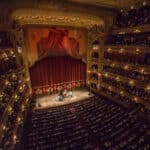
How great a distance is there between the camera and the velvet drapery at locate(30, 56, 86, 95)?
60.3ft

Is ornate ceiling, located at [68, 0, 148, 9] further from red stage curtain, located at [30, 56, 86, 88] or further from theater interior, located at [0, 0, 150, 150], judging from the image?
red stage curtain, located at [30, 56, 86, 88]

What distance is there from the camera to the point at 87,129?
11.6 m

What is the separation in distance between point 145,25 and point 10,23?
11703 millimetres

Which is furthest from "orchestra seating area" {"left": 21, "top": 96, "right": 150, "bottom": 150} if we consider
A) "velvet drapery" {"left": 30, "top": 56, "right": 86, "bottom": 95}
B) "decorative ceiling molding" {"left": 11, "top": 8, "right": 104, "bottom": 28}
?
"decorative ceiling molding" {"left": 11, "top": 8, "right": 104, "bottom": 28}

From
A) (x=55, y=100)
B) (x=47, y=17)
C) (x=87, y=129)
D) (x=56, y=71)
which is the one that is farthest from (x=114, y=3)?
(x=55, y=100)

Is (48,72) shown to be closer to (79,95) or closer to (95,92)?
(79,95)

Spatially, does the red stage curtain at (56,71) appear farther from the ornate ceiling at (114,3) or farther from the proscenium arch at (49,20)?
the ornate ceiling at (114,3)

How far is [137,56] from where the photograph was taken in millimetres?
13680

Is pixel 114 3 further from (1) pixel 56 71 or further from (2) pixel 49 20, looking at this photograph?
(1) pixel 56 71

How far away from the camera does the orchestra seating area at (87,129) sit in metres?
9.69

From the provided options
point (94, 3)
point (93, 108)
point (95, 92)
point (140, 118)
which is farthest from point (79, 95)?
point (94, 3)

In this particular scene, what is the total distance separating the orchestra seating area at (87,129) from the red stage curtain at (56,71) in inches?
195

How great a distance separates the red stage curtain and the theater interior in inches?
4.8

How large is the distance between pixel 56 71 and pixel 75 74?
2.84 m
